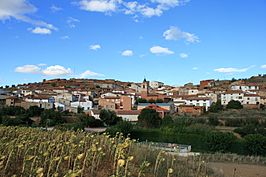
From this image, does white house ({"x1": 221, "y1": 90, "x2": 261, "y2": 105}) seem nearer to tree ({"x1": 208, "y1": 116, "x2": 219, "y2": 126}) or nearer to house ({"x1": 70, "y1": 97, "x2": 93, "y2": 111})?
tree ({"x1": 208, "y1": 116, "x2": 219, "y2": 126})

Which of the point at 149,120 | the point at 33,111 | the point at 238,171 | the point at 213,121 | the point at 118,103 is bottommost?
the point at 238,171

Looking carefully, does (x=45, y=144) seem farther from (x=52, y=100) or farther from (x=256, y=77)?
(x=256, y=77)

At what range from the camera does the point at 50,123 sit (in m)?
40.4

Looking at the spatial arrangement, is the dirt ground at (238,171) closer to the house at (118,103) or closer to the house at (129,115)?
the house at (129,115)

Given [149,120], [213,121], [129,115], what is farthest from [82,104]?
[213,121]

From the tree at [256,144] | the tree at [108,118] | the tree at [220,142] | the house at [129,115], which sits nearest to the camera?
the tree at [256,144]

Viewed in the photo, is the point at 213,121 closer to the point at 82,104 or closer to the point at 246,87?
the point at 82,104

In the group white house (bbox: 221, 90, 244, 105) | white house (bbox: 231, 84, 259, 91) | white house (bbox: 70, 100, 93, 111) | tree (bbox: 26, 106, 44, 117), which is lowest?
tree (bbox: 26, 106, 44, 117)

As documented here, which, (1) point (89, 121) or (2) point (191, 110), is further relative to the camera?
(2) point (191, 110)

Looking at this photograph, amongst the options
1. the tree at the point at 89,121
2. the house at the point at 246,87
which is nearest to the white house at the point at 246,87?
the house at the point at 246,87

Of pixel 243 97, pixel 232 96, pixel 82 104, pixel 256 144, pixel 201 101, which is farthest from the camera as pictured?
pixel 232 96

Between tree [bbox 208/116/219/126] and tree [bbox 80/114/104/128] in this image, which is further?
tree [bbox 208/116/219/126]

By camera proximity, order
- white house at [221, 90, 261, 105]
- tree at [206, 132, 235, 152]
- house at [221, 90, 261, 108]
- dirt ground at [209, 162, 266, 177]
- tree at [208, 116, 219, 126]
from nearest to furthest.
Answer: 1. dirt ground at [209, 162, 266, 177]
2. tree at [206, 132, 235, 152]
3. tree at [208, 116, 219, 126]
4. house at [221, 90, 261, 108]
5. white house at [221, 90, 261, 105]

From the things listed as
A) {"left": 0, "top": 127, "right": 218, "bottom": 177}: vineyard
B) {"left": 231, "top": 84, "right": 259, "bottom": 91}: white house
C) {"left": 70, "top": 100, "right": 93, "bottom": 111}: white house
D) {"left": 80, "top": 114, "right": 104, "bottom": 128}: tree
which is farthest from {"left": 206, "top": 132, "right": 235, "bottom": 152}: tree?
{"left": 231, "top": 84, "right": 259, "bottom": 91}: white house
